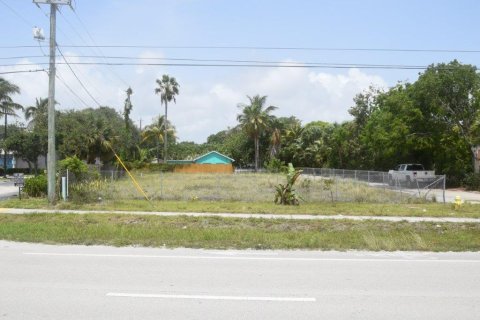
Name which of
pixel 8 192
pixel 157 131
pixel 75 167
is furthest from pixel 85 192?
pixel 157 131

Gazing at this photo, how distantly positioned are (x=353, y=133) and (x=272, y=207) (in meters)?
37.8

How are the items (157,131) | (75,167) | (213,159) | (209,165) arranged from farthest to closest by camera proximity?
(157,131)
(213,159)
(209,165)
(75,167)

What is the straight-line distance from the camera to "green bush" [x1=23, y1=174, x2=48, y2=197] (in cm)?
2442

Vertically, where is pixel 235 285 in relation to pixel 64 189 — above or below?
below

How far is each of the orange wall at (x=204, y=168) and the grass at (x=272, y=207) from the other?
4292 centimetres

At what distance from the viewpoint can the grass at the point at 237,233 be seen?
11414 millimetres

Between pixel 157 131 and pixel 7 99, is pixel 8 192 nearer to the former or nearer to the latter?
pixel 7 99

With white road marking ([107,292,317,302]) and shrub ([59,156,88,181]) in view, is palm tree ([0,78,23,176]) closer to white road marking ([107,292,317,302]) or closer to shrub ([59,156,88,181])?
shrub ([59,156,88,181])

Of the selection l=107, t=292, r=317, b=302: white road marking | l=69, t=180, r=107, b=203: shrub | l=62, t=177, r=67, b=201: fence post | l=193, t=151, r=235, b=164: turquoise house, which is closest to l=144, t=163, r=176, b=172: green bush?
l=193, t=151, r=235, b=164: turquoise house

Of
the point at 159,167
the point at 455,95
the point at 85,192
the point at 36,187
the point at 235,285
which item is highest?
the point at 455,95

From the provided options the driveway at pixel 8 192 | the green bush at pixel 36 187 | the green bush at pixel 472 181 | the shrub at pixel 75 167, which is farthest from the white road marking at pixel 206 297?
the green bush at pixel 472 181

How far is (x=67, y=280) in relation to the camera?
7.46m

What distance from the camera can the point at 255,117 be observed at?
65.6m

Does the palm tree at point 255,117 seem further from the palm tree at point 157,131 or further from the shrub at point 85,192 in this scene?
the shrub at point 85,192
